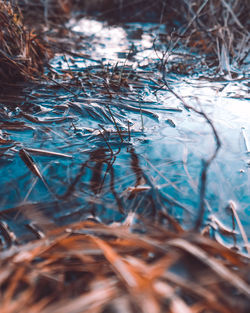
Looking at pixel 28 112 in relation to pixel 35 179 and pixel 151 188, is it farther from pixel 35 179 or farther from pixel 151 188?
pixel 151 188

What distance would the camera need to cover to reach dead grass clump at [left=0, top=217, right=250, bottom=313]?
0.56m

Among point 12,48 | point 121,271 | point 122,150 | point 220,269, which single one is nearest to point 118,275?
point 121,271

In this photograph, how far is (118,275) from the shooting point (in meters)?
0.63

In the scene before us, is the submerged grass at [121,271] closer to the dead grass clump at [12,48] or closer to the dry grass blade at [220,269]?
the dry grass blade at [220,269]

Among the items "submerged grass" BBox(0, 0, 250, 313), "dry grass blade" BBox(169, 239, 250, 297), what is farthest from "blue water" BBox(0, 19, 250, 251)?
"dry grass blade" BBox(169, 239, 250, 297)

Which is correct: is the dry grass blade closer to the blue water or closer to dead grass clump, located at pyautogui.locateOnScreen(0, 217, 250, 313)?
dead grass clump, located at pyautogui.locateOnScreen(0, 217, 250, 313)

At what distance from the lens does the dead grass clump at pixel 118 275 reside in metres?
0.56

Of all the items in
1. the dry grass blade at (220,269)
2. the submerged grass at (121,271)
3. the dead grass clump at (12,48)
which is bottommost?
the submerged grass at (121,271)

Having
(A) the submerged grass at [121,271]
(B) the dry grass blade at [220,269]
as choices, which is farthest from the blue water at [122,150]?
(B) the dry grass blade at [220,269]

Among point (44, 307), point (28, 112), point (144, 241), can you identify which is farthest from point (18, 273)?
point (28, 112)

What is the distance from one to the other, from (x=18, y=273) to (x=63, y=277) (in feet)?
0.35

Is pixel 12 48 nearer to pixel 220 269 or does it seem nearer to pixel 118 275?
pixel 118 275

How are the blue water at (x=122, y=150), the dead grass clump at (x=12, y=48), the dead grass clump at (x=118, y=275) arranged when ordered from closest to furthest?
1. the dead grass clump at (x=118, y=275)
2. the blue water at (x=122, y=150)
3. the dead grass clump at (x=12, y=48)

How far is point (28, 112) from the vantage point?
4.55 feet
